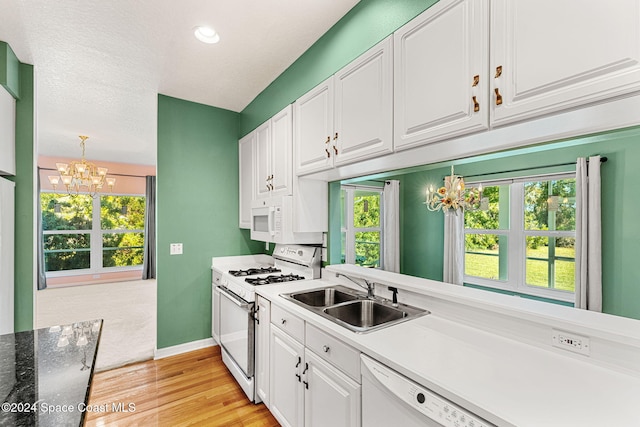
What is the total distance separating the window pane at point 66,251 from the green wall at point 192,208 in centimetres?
474

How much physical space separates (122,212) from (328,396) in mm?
6954

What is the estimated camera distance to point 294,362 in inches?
66.2

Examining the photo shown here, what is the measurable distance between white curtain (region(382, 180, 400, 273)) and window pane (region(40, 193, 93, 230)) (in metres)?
6.30

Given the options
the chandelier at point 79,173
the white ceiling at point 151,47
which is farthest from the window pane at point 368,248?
the chandelier at point 79,173

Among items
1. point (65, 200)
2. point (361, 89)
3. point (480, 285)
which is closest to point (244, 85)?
point (361, 89)

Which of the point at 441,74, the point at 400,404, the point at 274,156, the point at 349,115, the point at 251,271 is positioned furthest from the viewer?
the point at 251,271

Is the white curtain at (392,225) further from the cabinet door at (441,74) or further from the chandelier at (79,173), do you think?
the chandelier at (79,173)

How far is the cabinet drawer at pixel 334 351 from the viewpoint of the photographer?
1263 millimetres

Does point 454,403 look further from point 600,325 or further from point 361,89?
point 361,89

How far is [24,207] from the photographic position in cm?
233

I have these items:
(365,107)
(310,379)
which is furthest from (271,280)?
(365,107)

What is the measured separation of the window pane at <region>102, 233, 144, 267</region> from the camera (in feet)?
21.2

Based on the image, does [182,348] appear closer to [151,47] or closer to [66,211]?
[151,47]

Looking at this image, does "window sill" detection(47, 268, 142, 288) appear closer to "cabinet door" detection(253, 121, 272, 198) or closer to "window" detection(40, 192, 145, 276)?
"window" detection(40, 192, 145, 276)
